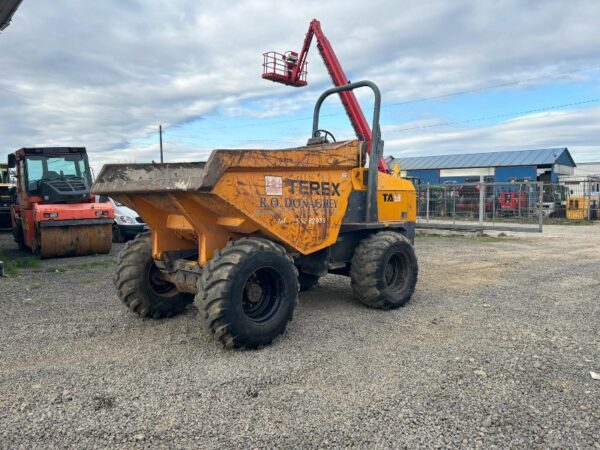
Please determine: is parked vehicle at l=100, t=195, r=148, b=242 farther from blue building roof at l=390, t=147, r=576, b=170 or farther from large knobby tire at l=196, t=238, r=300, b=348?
blue building roof at l=390, t=147, r=576, b=170

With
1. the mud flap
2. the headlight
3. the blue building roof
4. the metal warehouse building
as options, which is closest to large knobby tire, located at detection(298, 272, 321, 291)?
the mud flap

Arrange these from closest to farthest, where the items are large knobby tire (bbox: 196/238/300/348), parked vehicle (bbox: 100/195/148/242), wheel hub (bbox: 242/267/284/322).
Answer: large knobby tire (bbox: 196/238/300/348), wheel hub (bbox: 242/267/284/322), parked vehicle (bbox: 100/195/148/242)

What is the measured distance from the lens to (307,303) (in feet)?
21.1

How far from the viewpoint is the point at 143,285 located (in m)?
5.50

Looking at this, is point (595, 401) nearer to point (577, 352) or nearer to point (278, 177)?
point (577, 352)

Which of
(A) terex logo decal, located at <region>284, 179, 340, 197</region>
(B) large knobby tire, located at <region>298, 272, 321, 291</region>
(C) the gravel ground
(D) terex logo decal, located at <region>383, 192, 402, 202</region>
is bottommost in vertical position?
(C) the gravel ground

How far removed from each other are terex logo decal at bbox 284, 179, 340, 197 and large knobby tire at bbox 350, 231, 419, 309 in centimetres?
80

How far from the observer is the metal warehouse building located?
37.9 metres

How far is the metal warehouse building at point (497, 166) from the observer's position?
1492 inches

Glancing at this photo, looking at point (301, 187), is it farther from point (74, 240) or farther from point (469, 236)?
point (469, 236)

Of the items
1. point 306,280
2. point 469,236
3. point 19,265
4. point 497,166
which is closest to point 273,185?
point 306,280

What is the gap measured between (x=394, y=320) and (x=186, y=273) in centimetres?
232

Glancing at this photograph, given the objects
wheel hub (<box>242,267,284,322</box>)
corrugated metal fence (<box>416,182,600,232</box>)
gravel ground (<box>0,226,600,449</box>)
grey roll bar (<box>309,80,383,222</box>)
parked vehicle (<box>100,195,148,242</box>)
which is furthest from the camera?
corrugated metal fence (<box>416,182,600,232</box>)

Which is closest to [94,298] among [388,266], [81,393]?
[81,393]
